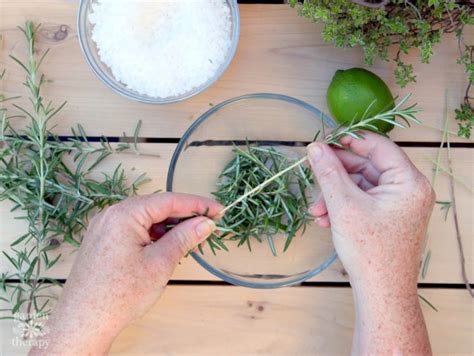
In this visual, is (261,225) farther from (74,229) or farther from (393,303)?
(74,229)

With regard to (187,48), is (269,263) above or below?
below

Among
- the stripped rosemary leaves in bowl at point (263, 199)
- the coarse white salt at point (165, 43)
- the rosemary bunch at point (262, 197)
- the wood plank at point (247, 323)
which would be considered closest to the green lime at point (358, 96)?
the rosemary bunch at point (262, 197)

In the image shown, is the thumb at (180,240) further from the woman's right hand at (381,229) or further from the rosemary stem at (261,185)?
the woman's right hand at (381,229)

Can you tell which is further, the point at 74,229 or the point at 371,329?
the point at 74,229

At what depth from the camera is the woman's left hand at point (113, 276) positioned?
72 centimetres

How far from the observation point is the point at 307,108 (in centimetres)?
91

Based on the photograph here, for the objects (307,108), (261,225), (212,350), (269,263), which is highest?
(307,108)

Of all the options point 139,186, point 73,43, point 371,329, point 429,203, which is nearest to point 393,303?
point 371,329

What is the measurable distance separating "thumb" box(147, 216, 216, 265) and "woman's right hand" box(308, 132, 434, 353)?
7.6 inches

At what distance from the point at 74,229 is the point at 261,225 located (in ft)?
1.18

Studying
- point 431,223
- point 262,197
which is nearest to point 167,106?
point 262,197

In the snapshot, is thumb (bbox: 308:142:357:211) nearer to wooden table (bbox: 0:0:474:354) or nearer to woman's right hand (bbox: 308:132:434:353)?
woman's right hand (bbox: 308:132:434:353)

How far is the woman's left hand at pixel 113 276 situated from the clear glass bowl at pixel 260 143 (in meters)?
0.15

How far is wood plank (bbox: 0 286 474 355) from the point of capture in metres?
0.96
